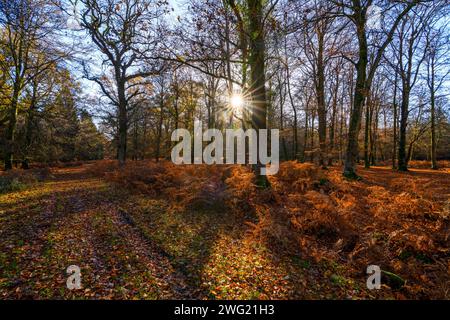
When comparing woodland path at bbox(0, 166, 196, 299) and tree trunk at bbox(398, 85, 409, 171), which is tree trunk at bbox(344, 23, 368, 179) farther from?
tree trunk at bbox(398, 85, 409, 171)

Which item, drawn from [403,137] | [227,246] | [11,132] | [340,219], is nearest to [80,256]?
[227,246]

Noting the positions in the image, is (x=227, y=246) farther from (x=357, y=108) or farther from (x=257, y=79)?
(x=357, y=108)

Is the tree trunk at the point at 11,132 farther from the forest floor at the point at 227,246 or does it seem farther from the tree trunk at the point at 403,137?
the tree trunk at the point at 403,137

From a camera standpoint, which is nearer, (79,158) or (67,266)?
(67,266)

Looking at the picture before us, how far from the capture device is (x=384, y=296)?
113 inches

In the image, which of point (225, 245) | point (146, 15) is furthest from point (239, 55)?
point (225, 245)

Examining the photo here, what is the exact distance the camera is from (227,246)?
14.1ft

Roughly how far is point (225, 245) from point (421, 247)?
148 inches

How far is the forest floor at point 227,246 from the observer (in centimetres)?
293

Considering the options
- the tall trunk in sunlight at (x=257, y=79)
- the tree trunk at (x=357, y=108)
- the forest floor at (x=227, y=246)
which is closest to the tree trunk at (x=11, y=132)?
the forest floor at (x=227, y=246)
